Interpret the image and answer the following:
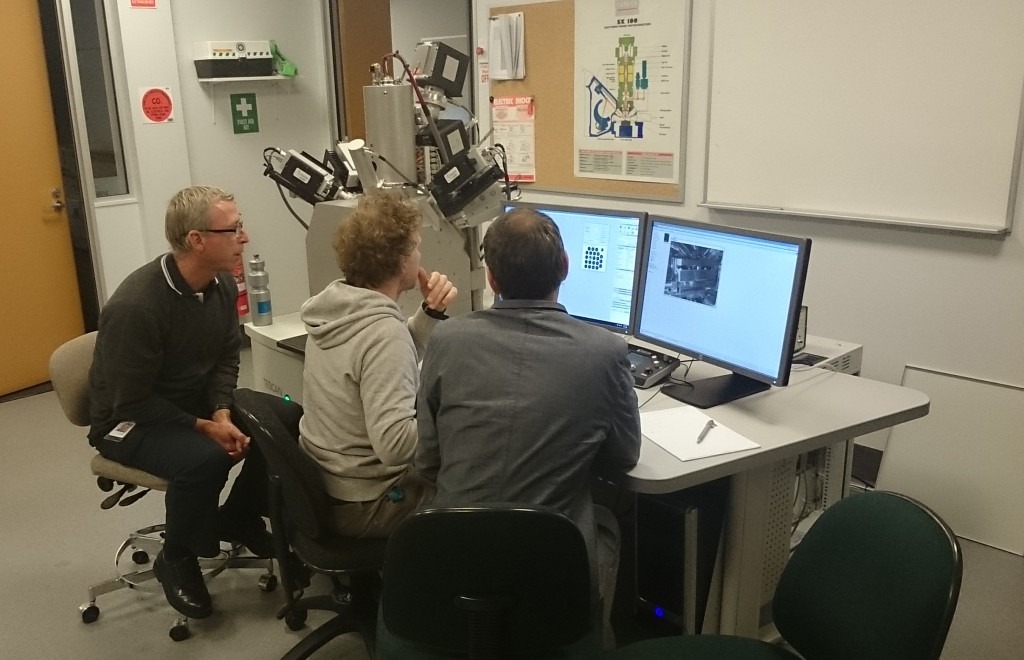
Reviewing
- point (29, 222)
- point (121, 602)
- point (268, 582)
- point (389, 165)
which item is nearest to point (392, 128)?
point (389, 165)

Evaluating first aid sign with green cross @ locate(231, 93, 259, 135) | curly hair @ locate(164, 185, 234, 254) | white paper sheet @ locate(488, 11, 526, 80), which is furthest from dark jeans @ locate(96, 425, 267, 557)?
first aid sign with green cross @ locate(231, 93, 259, 135)

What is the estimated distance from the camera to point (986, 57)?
2.66 m

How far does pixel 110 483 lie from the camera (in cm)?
245

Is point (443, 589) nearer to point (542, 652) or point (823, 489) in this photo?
point (542, 652)

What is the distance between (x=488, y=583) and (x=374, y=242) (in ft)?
2.89

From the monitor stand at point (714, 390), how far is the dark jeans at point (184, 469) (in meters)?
1.23

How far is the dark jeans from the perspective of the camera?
2.27 m

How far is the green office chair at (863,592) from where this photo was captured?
1.27 meters

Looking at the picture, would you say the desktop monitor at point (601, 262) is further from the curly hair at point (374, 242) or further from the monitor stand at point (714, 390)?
A: the curly hair at point (374, 242)

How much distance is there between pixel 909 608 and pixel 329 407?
1230 millimetres

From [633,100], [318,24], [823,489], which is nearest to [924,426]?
[823,489]

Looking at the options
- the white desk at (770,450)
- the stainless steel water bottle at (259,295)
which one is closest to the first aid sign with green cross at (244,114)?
the stainless steel water bottle at (259,295)

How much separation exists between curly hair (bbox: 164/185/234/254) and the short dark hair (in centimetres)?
99

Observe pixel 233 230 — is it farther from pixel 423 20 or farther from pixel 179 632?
pixel 423 20
